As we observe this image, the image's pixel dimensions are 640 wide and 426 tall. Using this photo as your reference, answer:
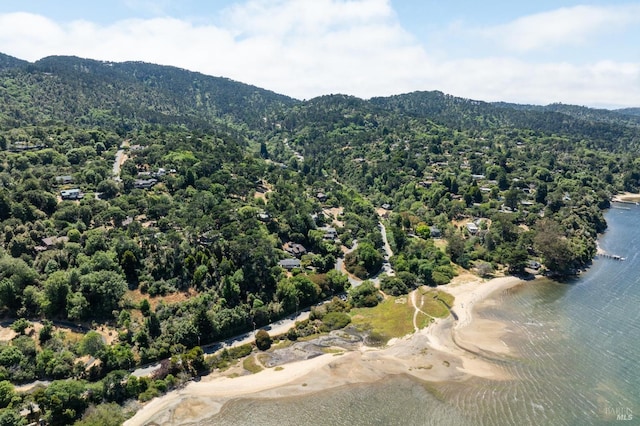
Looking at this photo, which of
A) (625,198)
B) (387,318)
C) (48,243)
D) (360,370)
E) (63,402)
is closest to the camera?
(63,402)

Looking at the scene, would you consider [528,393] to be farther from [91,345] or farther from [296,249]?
[91,345]

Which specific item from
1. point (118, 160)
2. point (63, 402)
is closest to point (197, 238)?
point (63, 402)

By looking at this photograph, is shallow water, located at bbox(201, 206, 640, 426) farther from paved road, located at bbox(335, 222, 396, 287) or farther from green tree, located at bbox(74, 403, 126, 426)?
paved road, located at bbox(335, 222, 396, 287)

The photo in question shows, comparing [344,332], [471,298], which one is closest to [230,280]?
[344,332]

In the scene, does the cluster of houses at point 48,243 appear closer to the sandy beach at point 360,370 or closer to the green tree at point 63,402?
the green tree at point 63,402

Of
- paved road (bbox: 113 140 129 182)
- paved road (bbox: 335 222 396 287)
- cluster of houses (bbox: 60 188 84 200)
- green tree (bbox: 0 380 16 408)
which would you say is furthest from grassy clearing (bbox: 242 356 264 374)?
paved road (bbox: 113 140 129 182)

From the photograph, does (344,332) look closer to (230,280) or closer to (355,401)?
(355,401)
